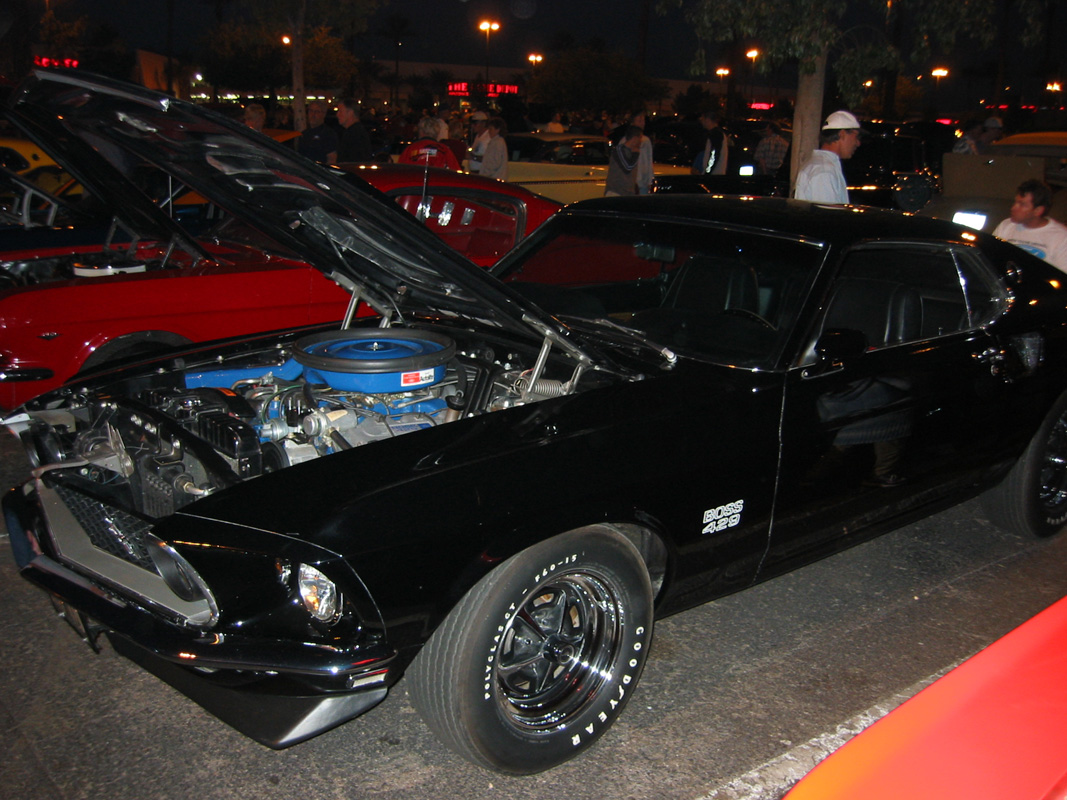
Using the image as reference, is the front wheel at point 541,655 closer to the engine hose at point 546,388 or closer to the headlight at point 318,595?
the headlight at point 318,595

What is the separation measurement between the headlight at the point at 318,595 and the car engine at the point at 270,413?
1.62ft

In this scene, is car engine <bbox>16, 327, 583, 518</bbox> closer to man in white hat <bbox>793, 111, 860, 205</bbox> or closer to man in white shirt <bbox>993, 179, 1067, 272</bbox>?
man in white hat <bbox>793, 111, 860, 205</bbox>

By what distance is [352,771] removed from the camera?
2.57 metres

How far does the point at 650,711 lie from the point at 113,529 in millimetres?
1712

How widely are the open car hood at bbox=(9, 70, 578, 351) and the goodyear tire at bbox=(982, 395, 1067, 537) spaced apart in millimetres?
2367

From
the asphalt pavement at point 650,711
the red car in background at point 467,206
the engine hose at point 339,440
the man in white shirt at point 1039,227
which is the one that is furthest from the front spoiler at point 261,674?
the man in white shirt at point 1039,227

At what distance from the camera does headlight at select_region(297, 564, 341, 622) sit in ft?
7.09

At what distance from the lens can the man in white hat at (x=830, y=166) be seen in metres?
5.75

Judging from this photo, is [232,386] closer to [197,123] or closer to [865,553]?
[197,123]

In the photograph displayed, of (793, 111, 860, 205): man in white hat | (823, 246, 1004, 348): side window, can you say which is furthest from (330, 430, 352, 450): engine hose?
(793, 111, 860, 205): man in white hat

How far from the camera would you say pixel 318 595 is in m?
2.17

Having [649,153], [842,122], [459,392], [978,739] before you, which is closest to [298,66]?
[649,153]

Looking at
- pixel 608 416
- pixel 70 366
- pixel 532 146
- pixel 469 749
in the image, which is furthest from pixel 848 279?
pixel 532 146

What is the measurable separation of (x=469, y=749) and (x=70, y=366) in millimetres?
3422
